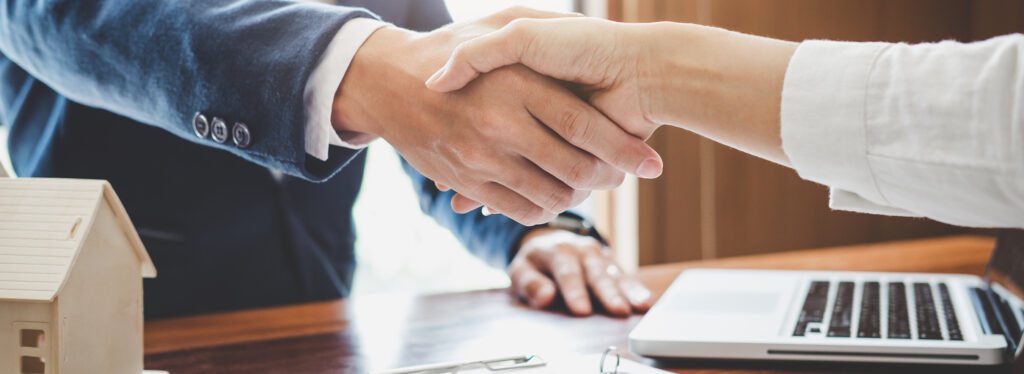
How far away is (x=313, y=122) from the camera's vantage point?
831 mm

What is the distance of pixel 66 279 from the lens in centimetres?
53

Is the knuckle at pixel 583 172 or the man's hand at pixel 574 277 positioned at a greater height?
the knuckle at pixel 583 172

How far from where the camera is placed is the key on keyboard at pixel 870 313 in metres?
0.72

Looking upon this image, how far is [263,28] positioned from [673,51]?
0.41 m

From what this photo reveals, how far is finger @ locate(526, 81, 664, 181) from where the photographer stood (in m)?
0.80

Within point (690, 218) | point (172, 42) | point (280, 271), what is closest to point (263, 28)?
point (172, 42)

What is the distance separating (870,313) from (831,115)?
0.97 ft

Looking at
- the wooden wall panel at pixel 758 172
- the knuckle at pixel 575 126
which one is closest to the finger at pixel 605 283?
the knuckle at pixel 575 126

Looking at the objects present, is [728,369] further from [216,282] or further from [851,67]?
[216,282]

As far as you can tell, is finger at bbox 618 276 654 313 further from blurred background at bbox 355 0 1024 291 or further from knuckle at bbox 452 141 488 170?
blurred background at bbox 355 0 1024 291

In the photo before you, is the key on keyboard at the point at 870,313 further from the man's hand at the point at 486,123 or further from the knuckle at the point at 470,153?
the knuckle at the point at 470,153

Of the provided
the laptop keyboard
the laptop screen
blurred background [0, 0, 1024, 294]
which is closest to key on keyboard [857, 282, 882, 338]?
the laptop keyboard

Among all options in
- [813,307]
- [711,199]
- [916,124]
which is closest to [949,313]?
[813,307]

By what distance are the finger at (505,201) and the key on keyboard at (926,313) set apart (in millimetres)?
402
